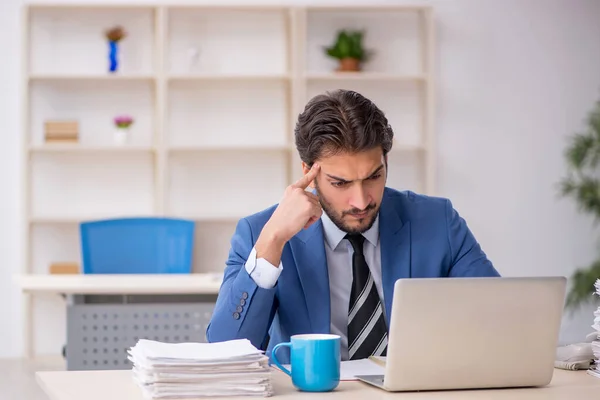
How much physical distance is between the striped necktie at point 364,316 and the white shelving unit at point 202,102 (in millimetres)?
3394

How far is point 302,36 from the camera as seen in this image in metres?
5.48

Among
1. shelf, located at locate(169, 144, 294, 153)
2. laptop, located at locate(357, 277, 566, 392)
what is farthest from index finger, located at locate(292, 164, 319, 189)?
shelf, located at locate(169, 144, 294, 153)

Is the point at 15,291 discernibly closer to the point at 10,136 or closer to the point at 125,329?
the point at 10,136

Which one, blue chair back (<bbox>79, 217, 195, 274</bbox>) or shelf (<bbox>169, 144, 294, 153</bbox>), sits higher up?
shelf (<bbox>169, 144, 294, 153</bbox>)

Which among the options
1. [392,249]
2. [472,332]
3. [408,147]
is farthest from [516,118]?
[472,332]

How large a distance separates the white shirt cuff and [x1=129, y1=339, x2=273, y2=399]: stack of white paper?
395 millimetres

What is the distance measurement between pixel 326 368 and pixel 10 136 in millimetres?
4397

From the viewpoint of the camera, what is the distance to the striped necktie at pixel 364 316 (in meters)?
1.99

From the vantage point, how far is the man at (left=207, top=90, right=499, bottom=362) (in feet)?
6.32

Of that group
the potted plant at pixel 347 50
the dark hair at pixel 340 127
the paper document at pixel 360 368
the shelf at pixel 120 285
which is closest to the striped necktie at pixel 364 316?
the paper document at pixel 360 368

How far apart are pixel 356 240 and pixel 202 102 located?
3671 mm

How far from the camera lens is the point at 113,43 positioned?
5.40m

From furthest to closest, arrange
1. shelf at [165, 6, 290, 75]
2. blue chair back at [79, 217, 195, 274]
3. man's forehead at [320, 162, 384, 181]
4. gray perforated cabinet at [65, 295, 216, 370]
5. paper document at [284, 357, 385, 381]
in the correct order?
shelf at [165, 6, 290, 75], blue chair back at [79, 217, 195, 274], gray perforated cabinet at [65, 295, 216, 370], man's forehead at [320, 162, 384, 181], paper document at [284, 357, 385, 381]

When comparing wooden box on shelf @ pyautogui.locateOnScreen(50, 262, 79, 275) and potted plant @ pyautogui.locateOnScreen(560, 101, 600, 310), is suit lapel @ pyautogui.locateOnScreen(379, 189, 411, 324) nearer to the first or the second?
wooden box on shelf @ pyautogui.locateOnScreen(50, 262, 79, 275)
